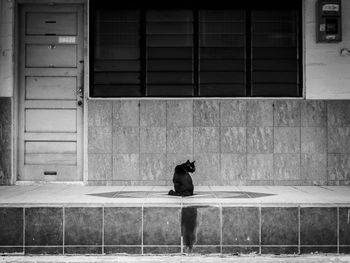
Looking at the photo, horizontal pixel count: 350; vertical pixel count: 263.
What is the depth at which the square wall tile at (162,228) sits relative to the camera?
18.9 feet

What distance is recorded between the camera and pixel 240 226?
18.9ft

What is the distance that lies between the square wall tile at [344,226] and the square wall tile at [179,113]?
3.06 metres

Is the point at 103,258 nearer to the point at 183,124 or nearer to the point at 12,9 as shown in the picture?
the point at 183,124

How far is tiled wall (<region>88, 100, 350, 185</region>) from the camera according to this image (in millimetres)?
8141

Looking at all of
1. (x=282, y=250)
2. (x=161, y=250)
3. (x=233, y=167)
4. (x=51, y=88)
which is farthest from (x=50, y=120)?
(x=282, y=250)

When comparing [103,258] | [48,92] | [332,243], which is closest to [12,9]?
[48,92]

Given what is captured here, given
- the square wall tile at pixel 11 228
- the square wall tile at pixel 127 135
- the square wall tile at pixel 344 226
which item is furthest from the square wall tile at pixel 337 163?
the square wall tile at pixel 11 228

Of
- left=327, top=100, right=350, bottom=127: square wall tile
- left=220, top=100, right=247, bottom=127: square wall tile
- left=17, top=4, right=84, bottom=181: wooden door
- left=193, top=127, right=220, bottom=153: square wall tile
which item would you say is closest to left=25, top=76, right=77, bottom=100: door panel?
left=17, top=4, right=84, bottom=181: wooden door

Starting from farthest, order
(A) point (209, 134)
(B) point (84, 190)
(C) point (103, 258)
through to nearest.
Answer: (A) point (209, 134) < (B) point (84, 190) < (C) point (103, 258)

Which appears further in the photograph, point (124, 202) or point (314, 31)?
point (314, 31)

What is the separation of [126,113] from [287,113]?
99.9 inches

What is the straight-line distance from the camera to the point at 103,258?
222 inches

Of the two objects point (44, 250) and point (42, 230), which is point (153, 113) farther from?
point (44, 250)

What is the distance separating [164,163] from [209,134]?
84 centimetres
